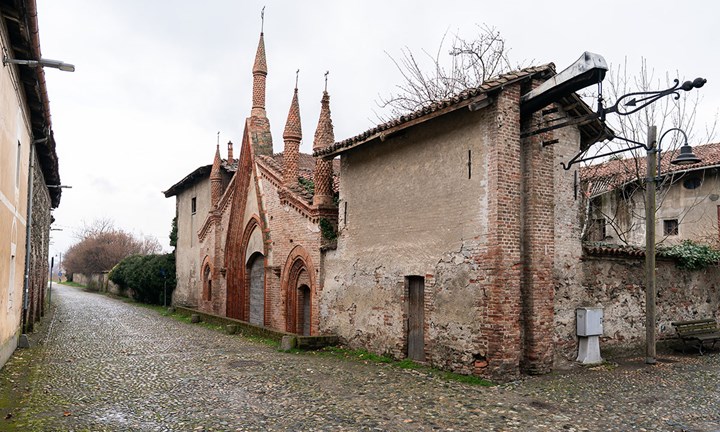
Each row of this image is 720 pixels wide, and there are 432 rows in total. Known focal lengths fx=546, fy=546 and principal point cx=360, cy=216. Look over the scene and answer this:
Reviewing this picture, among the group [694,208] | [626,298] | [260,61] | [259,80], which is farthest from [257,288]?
[694,208]

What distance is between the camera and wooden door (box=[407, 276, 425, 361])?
11195mm

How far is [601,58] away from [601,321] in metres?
5.09

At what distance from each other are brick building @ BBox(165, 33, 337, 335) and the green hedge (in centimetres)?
286

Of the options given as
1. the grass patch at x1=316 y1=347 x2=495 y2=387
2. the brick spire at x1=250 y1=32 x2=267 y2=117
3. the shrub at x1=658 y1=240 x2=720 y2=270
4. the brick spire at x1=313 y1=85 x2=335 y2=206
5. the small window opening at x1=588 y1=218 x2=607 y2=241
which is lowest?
the grass patch at x1=316 y1=347 x2=495 y2=387

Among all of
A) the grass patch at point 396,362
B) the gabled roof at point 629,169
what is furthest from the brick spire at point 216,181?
the gabled roof at point 629,169

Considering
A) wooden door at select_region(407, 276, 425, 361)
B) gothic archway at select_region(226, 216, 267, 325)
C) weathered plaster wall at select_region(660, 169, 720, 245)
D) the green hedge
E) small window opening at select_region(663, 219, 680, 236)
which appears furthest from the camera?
the green hedge

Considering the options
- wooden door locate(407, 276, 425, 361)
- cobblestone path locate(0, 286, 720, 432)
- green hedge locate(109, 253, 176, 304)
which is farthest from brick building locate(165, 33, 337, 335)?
wooden door locate(407, 276, 425, 361)

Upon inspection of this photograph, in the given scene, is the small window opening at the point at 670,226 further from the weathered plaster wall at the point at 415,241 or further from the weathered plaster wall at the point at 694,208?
the weathered plaster wall at the point at 415,241

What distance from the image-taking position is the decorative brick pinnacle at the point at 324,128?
1495cm

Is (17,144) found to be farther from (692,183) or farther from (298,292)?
(692,183)

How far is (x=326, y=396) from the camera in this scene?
8539 millimetres

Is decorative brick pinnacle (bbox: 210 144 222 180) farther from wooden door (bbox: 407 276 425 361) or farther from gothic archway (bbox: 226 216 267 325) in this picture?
wooden door (bbox: 407 276 425 361)

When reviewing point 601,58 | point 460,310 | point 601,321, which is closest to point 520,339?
point 460,310

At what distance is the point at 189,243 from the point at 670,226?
22452 mm
